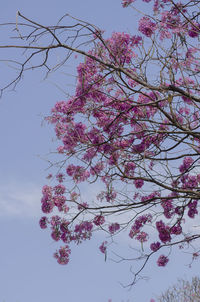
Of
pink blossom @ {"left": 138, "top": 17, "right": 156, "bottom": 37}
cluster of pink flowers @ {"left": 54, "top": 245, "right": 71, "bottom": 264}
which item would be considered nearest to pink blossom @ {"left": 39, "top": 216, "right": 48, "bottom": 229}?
cluster of pink flowers @ {"left": 54, "top": 245, "right": 71, "bottom": 264}

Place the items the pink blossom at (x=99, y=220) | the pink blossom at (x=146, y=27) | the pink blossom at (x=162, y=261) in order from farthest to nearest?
the pink blossom at (x=162, y=261)
the pink blossom at (x=99, y=220)
the pink blossom at (x=146, y=27)

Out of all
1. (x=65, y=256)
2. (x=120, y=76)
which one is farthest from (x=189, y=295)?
(x=120, y=76)

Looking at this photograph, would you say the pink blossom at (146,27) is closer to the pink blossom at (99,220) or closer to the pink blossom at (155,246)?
the pink blossom at (99,220)

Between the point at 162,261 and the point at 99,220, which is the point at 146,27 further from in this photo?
the point at 162,261

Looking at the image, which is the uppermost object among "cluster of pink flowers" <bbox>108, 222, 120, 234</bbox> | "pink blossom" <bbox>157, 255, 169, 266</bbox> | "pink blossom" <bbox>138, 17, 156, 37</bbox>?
"pink blossom" <bbox>138, 17, 156, 37</bbox>

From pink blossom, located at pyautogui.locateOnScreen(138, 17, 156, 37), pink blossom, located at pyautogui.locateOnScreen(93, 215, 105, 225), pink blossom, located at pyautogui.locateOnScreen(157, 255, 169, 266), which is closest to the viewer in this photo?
pink blossom, located at pyautogui.locateOnScreen(138, 17, 156, 37)

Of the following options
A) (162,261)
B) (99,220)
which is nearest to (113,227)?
(99,220)

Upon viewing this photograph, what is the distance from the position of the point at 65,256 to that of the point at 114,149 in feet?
7.61

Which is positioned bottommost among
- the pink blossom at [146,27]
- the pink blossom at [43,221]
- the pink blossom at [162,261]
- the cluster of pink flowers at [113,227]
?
the pink blossom at [162,261]

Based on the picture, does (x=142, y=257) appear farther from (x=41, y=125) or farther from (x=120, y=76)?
(x=120, y=76)

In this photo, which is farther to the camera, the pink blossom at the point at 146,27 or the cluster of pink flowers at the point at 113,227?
the cluster of pink flowers at the point at 113,227

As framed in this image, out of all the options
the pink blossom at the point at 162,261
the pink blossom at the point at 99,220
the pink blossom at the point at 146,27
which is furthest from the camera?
the pink blossom at the point at 162,261

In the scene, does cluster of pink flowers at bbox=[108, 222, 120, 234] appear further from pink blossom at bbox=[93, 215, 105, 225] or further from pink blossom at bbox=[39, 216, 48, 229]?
pink blossom at bbox=[39, 216, 48, 229]

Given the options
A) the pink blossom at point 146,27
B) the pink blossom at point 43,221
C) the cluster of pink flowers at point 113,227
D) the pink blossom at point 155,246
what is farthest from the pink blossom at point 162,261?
the pink blossom at point 146,27
